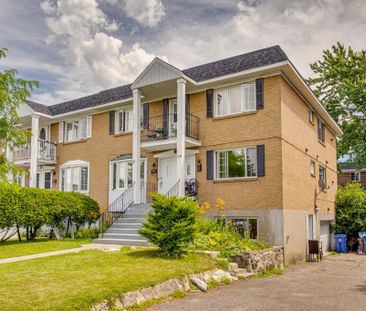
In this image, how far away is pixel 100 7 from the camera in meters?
14.1

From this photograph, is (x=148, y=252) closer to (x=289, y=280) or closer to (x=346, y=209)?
(x=289, y=280)

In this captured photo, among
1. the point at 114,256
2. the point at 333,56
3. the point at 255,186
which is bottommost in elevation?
the point at 114,256

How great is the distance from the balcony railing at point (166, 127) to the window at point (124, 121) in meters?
1.50

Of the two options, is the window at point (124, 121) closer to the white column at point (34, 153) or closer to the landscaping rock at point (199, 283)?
the white column at point (34, 153)

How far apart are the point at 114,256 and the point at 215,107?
8871mm

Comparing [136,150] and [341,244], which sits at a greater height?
[136,150]

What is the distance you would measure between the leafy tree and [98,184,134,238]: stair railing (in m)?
13.0

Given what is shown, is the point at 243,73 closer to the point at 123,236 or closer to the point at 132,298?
the point at 123,236

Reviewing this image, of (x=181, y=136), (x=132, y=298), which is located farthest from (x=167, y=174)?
(x=132, y=298)

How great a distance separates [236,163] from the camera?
650 inches

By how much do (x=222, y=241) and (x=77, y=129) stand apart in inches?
531

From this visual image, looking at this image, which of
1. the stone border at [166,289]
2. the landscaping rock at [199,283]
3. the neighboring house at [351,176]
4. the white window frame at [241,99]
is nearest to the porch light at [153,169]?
the white window frame at [241,99]

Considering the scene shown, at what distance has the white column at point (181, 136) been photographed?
16359 millimetres

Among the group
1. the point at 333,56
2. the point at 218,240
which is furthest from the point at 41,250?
the point at 333,56
